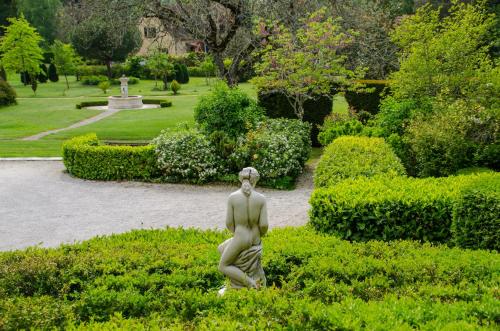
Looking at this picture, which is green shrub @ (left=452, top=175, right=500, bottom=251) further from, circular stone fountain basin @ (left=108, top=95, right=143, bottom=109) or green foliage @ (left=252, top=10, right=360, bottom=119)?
circular stone fountain basin @ (left=108, top=95, right=143, bottom=109)

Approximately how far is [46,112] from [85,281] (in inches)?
968

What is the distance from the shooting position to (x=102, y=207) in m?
11.7

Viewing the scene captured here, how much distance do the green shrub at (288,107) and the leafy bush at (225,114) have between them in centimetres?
289

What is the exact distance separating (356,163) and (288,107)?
26.4 feet

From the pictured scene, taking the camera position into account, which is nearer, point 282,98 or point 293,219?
point 293,219

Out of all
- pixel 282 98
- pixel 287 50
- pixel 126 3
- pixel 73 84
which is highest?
pixel 126 3

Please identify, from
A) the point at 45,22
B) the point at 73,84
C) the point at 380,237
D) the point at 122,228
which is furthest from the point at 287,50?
the point at 45,22

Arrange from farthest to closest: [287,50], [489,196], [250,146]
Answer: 1. [287,50]
2. [250,146]
3. [489,196]

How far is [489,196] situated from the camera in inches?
288

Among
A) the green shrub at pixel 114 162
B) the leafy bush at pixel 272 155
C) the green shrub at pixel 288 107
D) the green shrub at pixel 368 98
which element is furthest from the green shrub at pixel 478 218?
the green shrub at pixel 368 98

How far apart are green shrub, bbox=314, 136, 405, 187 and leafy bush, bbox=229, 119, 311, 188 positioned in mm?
1545

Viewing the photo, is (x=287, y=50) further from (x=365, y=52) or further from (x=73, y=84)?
(x=73, y=84)

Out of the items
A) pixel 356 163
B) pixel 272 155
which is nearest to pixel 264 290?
pixel 356 163

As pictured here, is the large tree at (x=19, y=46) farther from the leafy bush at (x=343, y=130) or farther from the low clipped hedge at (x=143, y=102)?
the leafy bush at (x=343, y=130)
